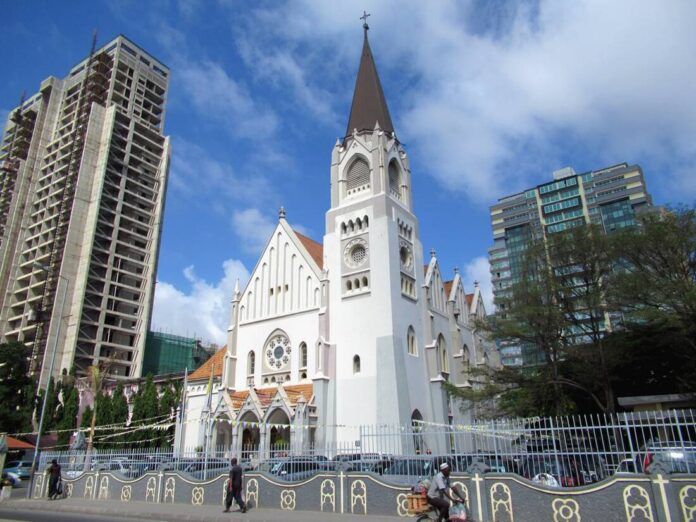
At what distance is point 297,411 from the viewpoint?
29.2 meters

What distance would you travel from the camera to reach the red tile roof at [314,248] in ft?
122

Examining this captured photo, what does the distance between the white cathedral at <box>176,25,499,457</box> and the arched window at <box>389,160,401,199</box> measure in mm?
77

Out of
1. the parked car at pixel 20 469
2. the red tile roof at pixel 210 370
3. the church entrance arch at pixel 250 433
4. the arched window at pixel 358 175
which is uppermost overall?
the arched window at pixel 358 175

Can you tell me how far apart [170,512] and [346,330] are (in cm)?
1825

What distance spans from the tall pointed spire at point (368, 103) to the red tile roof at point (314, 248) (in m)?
8.72

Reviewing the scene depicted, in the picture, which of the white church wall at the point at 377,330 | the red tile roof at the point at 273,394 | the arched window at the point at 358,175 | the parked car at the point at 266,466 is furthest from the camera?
the arched window at the point at 358,175

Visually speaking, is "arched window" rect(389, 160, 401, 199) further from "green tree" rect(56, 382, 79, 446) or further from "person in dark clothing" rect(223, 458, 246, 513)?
"green tree" rect(56, 382, 79, 446)

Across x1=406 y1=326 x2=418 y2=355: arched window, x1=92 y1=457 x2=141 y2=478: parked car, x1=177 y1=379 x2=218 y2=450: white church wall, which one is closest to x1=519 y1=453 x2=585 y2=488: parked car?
x1=92 y1=457 x2=141 y2=478: parked car

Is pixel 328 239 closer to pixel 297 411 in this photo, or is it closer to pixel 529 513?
pixel 297 411

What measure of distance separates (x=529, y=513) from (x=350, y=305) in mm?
21761

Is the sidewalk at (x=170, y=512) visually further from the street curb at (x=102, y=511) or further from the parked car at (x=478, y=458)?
the parked car at (x=478, y=458)

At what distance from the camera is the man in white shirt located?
36.8ft

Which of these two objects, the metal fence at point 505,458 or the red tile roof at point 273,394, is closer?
the metal fence at point 505,458

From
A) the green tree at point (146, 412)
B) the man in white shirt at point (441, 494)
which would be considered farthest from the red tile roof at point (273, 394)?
the man in white shirt at point (441, 494)
